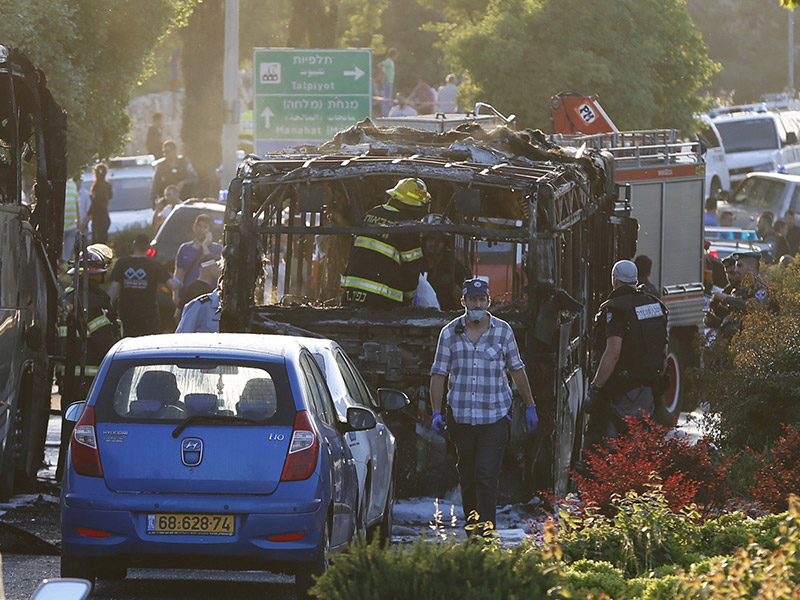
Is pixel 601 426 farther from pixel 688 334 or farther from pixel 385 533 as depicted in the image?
pixel 688 334

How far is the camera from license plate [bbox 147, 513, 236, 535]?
868 cm

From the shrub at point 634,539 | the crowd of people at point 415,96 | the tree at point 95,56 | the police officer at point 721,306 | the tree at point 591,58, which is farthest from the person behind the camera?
the crowd of people at point 415,96

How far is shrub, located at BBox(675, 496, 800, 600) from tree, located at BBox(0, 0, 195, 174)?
51.2 feet

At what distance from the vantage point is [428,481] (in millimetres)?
12680

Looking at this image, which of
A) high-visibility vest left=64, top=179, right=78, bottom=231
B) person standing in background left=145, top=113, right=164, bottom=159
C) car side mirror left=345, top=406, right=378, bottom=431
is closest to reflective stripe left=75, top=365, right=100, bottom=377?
car side mirror left=345, top=406, right=378, bottom=431

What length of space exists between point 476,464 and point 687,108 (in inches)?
1029

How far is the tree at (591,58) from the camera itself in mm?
34781

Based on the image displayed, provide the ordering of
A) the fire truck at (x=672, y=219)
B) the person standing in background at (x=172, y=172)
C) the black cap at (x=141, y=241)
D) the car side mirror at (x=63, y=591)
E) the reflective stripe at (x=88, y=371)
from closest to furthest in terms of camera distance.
→ the car side mirror at (x=63, y=591), the reflective stripe at (x=88, y=371), the fire truck at (x=672, y=219), the black cap at (x=141, y=241), the person standing in background at (x=172, y=172)

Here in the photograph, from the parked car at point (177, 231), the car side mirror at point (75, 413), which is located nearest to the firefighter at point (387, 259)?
the car side mirror at point (75, 413)

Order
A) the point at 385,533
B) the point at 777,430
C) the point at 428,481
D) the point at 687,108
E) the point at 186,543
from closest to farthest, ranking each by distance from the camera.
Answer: the point at 186,543 < the point at 385,533 < the point at 428,481 < the point at 777,430 < the point at 687,108

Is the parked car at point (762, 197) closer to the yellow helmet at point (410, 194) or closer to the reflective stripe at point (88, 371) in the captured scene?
the reflective stripe at point (88, 371)

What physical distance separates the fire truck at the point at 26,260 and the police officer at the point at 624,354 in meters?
4.14

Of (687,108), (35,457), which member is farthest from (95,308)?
(687,108)

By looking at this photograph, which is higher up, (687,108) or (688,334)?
(687,108)
